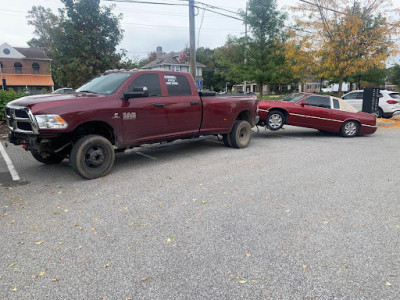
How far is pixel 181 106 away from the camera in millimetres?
6867

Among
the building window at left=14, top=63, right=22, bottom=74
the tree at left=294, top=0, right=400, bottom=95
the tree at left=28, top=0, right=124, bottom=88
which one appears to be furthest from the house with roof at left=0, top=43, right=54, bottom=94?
the tree at left=294, top=0, right=400, bottom=95

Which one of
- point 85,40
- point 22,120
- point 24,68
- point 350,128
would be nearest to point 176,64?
point 24,68

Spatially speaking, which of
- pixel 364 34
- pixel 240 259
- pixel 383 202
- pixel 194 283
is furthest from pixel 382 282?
pixel 364 34

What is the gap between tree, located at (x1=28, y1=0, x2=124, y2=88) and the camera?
57.7 ft

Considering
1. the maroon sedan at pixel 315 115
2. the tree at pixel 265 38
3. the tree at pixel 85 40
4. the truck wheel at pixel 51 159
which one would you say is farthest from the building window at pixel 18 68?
the truck wheel at pixel 51 159

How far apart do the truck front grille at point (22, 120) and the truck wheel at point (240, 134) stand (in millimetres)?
4994

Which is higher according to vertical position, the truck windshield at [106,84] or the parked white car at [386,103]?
the truck windshield at [106,84]

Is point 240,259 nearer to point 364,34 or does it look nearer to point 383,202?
point 383,202

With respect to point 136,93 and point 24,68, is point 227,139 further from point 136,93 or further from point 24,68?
point 24,68

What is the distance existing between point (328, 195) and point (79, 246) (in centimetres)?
369

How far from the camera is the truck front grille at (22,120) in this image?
5131 millimetres

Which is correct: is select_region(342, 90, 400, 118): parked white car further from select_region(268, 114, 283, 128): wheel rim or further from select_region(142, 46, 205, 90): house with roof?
select_region(142, 46, 205, 90): house with roof

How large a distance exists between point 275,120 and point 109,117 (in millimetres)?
6385

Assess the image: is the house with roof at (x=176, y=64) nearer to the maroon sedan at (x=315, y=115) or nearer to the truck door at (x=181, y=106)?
the maroon sedan at (x=315, y=115)
